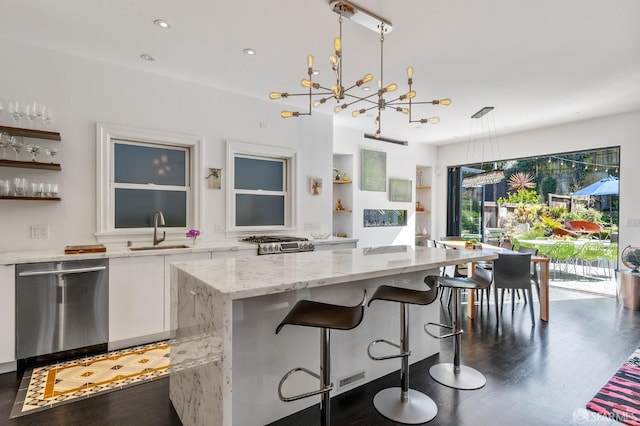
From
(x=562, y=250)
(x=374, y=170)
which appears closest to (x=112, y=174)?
(x=374, y=170)

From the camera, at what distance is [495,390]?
2.38 metres

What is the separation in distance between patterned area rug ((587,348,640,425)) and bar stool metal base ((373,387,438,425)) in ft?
3.47

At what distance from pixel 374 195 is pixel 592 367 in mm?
4157

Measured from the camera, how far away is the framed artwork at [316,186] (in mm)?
4933

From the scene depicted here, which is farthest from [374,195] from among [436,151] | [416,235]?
[436,151]

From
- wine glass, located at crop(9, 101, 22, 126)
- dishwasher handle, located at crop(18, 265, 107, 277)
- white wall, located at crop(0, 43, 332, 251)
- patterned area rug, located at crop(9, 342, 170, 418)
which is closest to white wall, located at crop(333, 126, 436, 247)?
white wall, located at crop(0, 43, 332, 251)

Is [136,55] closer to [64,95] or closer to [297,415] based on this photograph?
[64,95]

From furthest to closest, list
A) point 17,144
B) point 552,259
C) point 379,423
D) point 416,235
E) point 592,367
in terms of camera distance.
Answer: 1. point 416,235
2. point 552,259
3. point 17,144
4. point 592,367
5. point 379,423

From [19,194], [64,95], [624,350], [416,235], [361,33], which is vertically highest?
[361,33]

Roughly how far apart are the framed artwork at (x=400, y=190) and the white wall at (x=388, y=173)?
9 centimetres

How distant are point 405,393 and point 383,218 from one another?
180 inches

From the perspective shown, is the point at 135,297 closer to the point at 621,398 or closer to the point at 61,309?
the point at 61,309

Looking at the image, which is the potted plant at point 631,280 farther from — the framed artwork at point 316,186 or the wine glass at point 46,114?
the wine glass at point 46,114

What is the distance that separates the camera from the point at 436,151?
7.64 m
